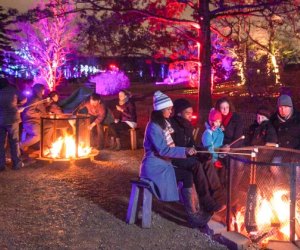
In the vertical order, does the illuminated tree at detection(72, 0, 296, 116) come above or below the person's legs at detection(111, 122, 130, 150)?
above

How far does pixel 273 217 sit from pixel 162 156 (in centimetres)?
157

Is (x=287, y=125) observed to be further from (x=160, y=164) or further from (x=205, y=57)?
(x=205, y=57)

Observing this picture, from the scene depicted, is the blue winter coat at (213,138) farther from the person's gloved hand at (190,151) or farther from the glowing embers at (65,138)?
the glowing embers at (65,138)

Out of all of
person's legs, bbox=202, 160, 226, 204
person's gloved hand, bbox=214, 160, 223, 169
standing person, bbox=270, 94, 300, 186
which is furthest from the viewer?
person's gloved hand, bbox=214, 160, 223, 169

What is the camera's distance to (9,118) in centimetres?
1020

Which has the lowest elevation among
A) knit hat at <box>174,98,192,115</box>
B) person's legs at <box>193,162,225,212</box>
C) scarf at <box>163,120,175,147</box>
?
person's legs at <box>193,162,225,212</box>

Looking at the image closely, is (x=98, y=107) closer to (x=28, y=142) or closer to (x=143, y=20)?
(x=28, y=142)

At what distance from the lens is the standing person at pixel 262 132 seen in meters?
7.18

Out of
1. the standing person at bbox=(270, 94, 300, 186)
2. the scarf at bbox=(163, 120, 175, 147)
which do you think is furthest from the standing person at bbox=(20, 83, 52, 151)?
the standing person at bbox=(270, 94, 300, 186)

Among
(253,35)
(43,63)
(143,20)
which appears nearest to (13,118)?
(143,20)

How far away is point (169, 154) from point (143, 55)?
8638mm

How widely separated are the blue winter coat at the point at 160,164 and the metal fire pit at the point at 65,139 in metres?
4.27

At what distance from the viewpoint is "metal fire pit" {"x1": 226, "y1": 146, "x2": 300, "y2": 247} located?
5.90m

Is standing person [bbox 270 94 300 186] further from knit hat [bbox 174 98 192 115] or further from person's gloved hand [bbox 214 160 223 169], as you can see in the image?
knit hat [bbox 174 98 192 115]
